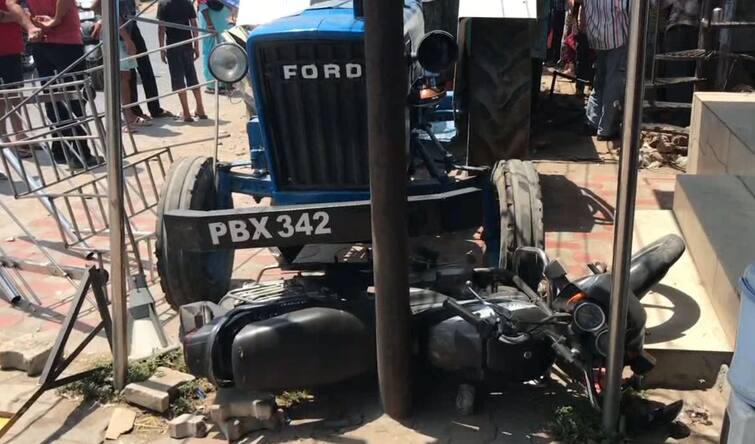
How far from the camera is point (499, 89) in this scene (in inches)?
197

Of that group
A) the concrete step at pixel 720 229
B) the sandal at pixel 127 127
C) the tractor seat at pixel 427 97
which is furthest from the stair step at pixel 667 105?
the sandal at pixel 127 127

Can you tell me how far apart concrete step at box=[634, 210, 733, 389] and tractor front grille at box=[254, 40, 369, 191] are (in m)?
1.58

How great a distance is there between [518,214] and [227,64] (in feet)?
5.48

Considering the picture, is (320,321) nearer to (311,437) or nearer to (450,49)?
(311,437)

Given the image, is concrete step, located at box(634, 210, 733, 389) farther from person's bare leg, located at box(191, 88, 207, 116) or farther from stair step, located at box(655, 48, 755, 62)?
person's bare leg, located at box(191, 88, 207, 116)

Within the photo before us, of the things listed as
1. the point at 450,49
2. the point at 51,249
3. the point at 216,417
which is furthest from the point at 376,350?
the point at 51,249

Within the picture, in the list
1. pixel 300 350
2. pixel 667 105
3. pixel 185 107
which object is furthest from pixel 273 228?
pixel 185 107

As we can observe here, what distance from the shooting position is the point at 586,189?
6.54 meters

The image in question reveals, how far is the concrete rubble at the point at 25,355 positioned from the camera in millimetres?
3947

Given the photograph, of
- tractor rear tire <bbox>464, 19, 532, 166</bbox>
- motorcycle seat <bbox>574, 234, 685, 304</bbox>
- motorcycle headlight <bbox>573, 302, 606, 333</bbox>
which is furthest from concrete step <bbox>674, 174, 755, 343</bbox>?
tractor rear tire <bbox>464, 19, 532, 166</bbox>

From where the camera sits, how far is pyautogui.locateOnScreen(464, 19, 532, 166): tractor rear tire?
502 centimetres

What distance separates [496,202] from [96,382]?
2305mm

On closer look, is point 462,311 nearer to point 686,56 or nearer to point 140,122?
point 686,56

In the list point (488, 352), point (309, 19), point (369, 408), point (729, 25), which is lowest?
point (369, 408)
